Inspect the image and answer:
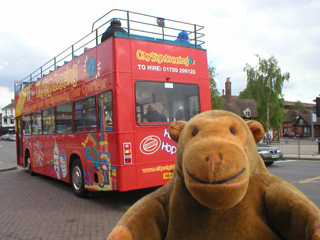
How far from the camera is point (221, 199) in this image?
5.26 ft

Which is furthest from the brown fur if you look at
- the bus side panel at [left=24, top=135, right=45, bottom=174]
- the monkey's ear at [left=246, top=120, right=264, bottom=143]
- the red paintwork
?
the bus side panel at [left=24, top=135, right=45, bottom=174]

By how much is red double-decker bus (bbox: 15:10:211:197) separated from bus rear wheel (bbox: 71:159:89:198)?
3 cm

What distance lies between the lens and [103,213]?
20.8 feet

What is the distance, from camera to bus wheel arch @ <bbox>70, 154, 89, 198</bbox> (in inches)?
299

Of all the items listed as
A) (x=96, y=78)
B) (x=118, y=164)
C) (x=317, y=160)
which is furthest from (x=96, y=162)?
(x=317, y=160)

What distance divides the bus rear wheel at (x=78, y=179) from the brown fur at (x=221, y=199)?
5.81 metres

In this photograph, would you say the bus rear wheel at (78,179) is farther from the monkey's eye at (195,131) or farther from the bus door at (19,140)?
the bus door at (19,140)

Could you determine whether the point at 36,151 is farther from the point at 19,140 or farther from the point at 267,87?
the point at 267,87

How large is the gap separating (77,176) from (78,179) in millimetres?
81

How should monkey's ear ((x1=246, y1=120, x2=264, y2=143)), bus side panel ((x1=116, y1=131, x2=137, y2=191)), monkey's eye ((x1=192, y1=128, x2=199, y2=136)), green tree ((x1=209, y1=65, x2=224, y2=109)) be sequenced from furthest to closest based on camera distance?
green tree ((x1=209, y1=65, x2=224, y2=109)), bus side panel ((x1=116, y1=131, x2=137, y2=191)), monkey's ear ((x1=246, y1=120, x2=264, y2=143)), monkey's eye ((x1=192, y1=128, x2=199, y2=136))

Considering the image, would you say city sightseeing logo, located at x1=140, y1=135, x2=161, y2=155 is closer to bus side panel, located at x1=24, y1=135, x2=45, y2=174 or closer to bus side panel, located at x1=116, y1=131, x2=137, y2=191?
bus side panel, located at x1=116, y1=131, x2=137, y2=191

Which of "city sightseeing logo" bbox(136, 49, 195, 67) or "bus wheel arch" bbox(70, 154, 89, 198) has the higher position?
"city sightseeing logo" bbox(136, 49, 195, 67)

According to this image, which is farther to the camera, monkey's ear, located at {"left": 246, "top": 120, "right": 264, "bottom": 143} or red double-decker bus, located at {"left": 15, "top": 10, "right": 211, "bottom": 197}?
red double-decker bus, located at {"left": 15, "top": 10, "right": 211, "bottom": 197}

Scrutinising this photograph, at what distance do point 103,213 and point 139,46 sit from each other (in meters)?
3.56
